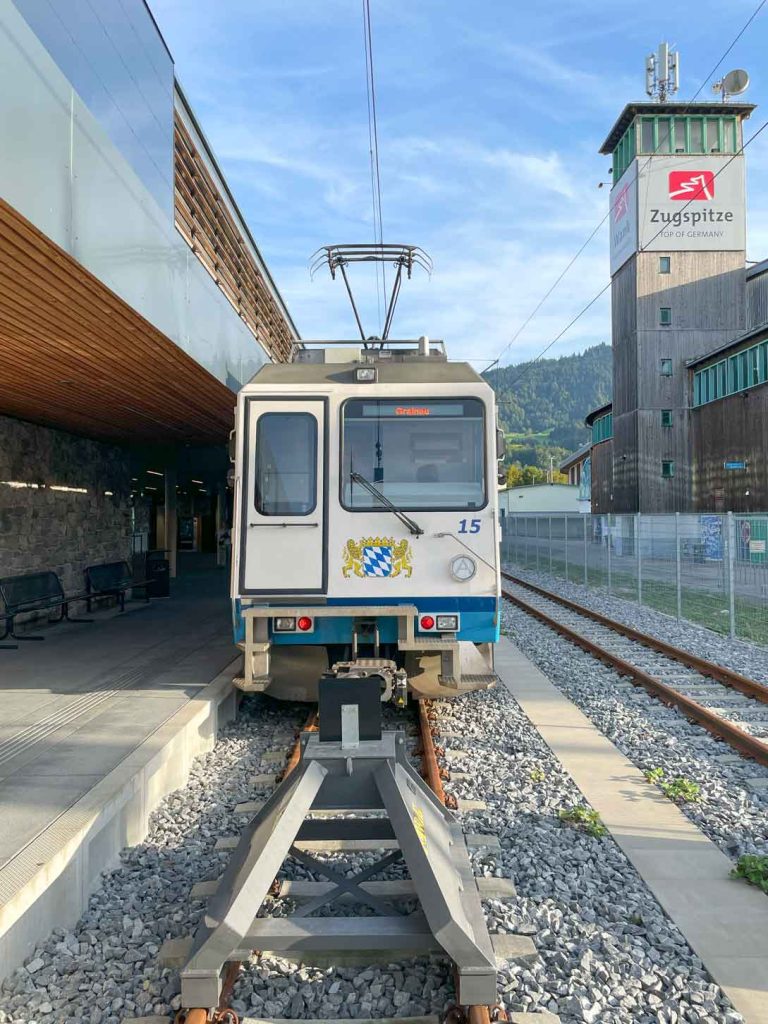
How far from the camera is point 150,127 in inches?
335

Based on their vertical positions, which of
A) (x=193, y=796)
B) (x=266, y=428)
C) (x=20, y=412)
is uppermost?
(x=20, y=412)

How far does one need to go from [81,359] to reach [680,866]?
684 centimetres

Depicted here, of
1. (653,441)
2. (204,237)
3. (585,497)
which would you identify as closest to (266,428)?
(204,237)

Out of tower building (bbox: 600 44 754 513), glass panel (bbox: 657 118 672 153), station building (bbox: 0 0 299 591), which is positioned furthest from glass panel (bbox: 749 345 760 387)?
station building (bbox: 0 0 299 591)

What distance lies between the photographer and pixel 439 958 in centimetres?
358

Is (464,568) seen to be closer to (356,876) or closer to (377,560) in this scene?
(377,560)

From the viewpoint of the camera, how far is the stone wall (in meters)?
11.8

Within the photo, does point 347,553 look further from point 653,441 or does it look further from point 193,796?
point 653,441

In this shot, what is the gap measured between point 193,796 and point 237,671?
3015 mm

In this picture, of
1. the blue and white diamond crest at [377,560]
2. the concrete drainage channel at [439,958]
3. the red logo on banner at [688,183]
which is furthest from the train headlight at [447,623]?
the red logo on banner at [688,183]

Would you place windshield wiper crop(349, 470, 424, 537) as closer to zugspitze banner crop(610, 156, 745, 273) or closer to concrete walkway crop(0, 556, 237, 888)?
concrete walkway crop(0, 556, 237, 888)

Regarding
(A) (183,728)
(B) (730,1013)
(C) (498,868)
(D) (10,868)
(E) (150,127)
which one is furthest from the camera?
(E) (150,127)

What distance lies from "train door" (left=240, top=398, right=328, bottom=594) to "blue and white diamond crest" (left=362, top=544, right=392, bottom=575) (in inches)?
13.8

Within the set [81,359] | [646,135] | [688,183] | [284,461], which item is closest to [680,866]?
[284,461]
